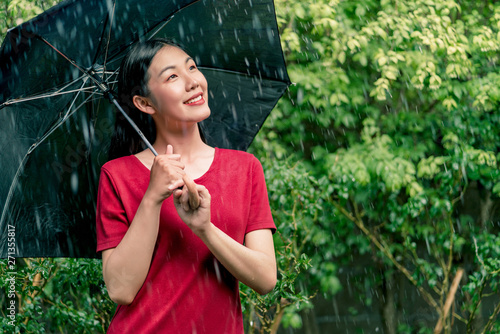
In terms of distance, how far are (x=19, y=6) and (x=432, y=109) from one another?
139 inches

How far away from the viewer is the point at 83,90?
215 centimetres

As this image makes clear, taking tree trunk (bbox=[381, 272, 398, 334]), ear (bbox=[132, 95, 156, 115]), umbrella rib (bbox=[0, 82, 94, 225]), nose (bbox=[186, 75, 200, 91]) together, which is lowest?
tree trunk (bbox=[381, 272, 398, 334])

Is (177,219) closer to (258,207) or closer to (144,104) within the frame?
(258,207)

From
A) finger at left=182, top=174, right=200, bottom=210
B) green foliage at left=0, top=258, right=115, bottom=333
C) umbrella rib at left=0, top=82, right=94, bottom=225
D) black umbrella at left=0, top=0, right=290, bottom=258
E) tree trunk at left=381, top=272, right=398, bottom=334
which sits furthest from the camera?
tree trunk at left=381, top=272, right=398, bottom=334

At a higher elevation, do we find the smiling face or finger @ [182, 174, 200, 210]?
the smiling face

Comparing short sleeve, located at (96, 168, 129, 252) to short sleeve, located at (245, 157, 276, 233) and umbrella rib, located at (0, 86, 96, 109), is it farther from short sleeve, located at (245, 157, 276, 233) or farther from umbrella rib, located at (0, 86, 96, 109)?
umbrella rib, located at (0, 86, 96, 109)

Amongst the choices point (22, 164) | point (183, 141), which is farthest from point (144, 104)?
point (22, 164)

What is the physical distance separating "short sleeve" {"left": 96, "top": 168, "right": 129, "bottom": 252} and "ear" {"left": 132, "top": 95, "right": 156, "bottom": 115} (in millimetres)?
255

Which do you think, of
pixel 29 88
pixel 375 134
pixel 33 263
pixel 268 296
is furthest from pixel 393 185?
pixel 29 88

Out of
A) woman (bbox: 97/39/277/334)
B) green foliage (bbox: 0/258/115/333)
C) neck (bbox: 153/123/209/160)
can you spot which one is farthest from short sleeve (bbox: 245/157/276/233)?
green foliage (bbox: 0/258/115/333)

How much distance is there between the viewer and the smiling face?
1784mm

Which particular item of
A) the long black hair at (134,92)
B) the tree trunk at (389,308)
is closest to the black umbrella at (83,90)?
the long black hair at (134,92)

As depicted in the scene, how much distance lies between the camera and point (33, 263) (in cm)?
378

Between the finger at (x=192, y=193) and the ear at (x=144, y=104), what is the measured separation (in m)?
0.41
